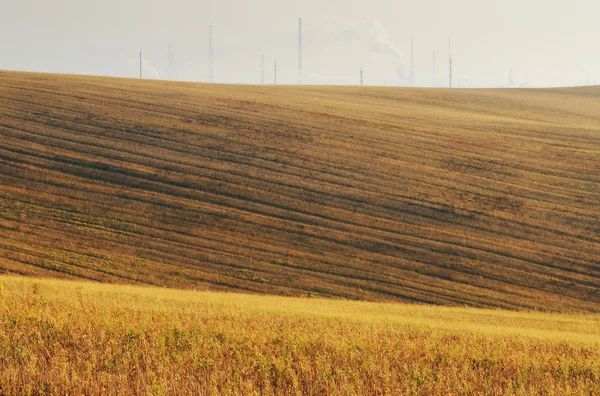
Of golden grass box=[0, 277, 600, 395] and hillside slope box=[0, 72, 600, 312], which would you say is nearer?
golden grass box=[0, 277, 600, 395]

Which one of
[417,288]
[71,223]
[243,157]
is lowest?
[417,288]

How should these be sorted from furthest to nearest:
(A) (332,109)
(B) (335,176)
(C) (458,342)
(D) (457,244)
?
1. (A) (332,109)
2. (B) (335,176)
3. (D) (457,244)
4. (C) (458,342)

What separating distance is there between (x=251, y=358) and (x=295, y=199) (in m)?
22.6

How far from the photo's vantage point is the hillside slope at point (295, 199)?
2462cm

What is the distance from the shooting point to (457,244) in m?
27.4

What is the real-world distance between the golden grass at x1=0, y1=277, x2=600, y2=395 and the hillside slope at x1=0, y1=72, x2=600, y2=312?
1312cm

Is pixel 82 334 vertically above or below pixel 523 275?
above

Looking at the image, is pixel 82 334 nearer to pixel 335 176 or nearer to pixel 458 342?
pixel 458 342

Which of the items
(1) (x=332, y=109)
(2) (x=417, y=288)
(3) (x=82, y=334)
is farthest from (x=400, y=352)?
(1) (x=332, y=109)

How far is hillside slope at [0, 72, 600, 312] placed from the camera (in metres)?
24.6

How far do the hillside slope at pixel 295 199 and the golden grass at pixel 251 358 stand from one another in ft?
43.0

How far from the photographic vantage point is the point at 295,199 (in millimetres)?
30828

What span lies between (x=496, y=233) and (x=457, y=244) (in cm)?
221

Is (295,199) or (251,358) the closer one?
(251,358)
